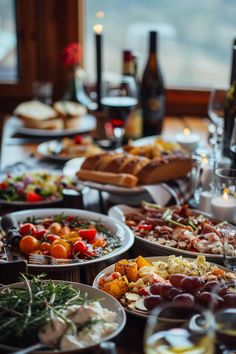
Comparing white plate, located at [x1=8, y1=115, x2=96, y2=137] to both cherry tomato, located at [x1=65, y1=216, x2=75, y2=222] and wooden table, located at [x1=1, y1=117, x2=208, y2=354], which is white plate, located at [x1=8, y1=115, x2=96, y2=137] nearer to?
wooden table, located at [x1=1, y1=117, x2=208, y2=354]

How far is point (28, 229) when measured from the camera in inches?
73.2

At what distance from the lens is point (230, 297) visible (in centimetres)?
133

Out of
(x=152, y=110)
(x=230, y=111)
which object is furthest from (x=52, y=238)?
(x=152, y=110)

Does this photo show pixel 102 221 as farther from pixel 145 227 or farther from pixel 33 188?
pixel 33 188

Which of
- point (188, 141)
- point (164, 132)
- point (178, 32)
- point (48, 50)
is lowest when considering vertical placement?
point (164, 132)

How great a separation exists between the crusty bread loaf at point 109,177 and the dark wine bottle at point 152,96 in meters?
0.85

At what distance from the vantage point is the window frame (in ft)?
12.3

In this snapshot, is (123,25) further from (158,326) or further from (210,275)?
(158,326)

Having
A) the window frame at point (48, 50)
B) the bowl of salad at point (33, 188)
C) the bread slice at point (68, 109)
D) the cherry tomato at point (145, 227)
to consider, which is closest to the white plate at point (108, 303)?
the cherry tomato at point (145, 227)

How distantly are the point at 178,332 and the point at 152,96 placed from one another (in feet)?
7.11

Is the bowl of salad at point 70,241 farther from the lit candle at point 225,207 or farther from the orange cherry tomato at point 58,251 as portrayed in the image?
the lit candle at point 225,207

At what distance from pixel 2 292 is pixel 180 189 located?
3.42 feet

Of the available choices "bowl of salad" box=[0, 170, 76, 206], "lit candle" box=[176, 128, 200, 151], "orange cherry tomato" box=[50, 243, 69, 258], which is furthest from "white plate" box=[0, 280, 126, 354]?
"lit candle" box=[176, 128, 200, 151]

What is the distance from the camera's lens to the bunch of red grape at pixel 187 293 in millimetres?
1332
